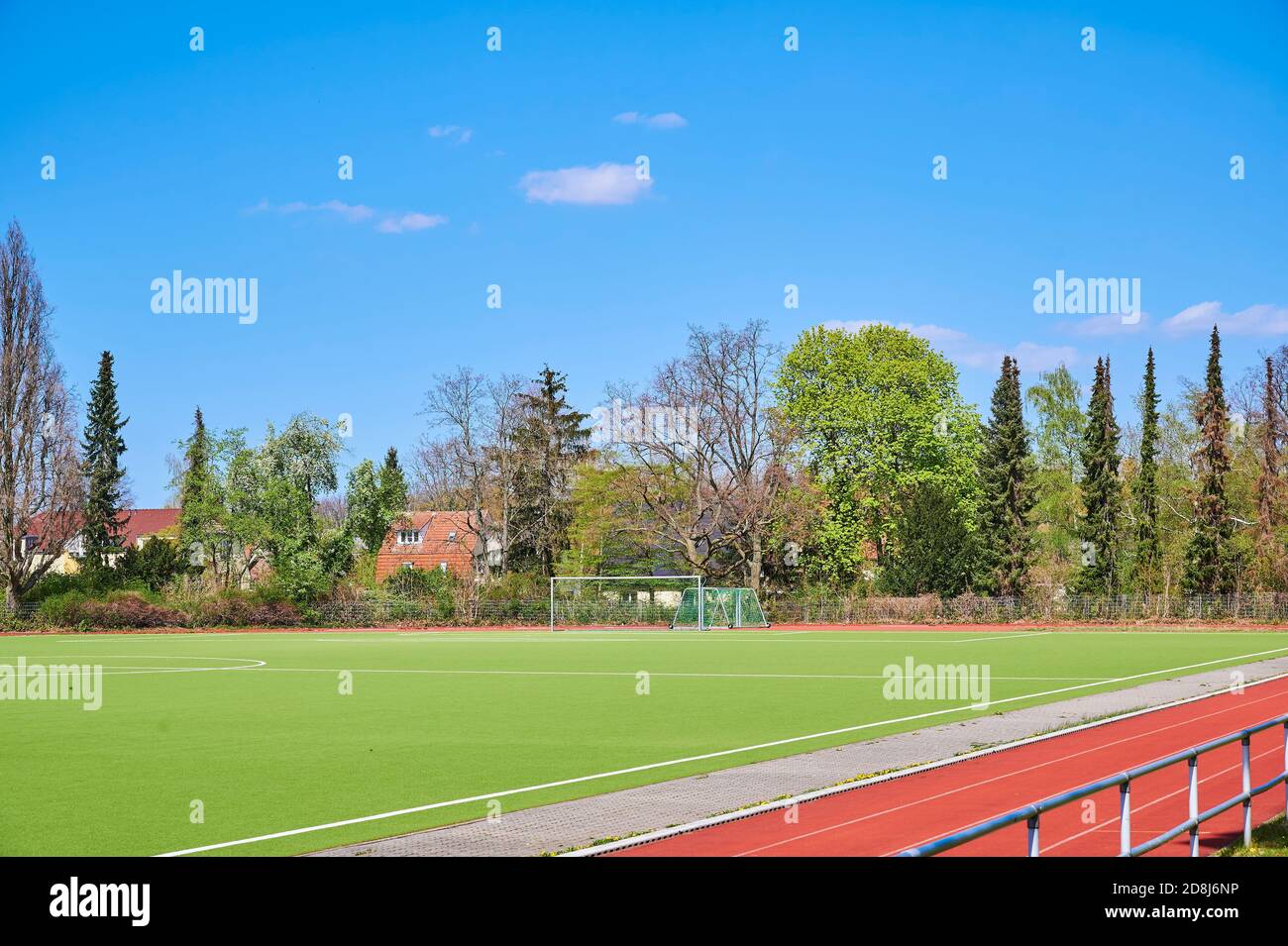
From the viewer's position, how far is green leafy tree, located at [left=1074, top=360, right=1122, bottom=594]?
7425 centimetres

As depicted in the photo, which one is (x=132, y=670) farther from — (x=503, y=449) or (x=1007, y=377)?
(x=1007, y=377)

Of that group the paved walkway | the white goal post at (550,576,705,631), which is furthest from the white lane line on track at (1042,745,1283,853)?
the white goal post at (550,576,705,631)

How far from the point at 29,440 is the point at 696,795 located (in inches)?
2363

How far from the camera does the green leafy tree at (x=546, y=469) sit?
275ft

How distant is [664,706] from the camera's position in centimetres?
2231

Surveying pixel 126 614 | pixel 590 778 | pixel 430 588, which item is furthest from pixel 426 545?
pixel 590 778

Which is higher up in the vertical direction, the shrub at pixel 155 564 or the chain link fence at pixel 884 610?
the shrub at pixel 155 564

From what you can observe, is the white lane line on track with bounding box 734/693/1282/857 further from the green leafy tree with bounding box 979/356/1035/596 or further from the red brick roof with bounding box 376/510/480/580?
the red brick roof with bounding box 376/510/480/580

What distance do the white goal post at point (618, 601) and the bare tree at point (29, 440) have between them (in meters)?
26.4

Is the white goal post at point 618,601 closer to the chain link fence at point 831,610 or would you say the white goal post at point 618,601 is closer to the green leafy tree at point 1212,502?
the chain link fence at point 831,610

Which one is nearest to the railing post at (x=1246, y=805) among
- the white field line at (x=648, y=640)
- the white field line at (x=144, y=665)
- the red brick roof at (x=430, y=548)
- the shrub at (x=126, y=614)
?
the white field line at (x=144, y=665)

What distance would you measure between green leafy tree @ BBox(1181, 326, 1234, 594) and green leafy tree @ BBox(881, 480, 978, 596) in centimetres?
1284

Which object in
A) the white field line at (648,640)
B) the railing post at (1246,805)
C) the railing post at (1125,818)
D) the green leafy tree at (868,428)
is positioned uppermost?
the green leafy tree at (868,428)

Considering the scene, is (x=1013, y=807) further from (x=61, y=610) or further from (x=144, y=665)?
(x=61, y=610)
